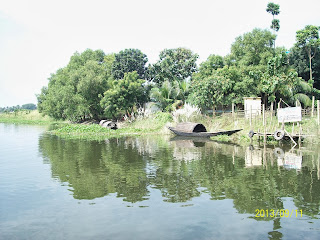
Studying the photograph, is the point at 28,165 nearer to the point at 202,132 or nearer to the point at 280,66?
the point at 202,132

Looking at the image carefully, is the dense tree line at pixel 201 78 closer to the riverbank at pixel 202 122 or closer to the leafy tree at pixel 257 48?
the leafy tree at pixel 257 48

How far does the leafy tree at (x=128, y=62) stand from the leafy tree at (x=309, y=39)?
53.1ft

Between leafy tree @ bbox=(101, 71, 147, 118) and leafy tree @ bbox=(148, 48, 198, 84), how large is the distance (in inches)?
149

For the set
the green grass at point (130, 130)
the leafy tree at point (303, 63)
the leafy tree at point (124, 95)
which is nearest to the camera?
the green grass at point (130, 130)

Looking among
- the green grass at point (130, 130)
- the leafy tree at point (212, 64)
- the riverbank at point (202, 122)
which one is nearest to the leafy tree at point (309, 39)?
the leafy tree at point (212, 64)

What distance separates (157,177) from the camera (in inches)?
356

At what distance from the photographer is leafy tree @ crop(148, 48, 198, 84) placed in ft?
107

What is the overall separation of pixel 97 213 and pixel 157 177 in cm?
307

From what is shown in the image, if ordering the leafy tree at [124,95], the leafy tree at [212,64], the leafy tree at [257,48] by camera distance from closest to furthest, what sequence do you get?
the leafy tree at [257,48] → the leafy tree at [212,64] → the leafy tree at [124,95]

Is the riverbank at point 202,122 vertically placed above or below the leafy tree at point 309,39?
below

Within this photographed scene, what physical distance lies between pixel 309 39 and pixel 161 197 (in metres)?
25.5
